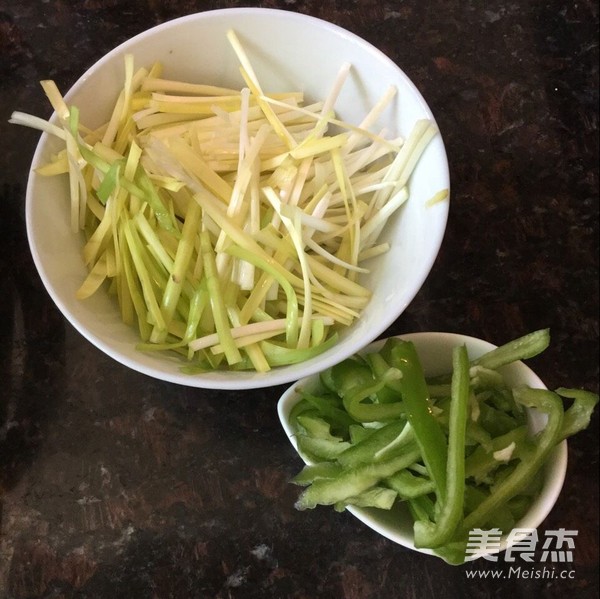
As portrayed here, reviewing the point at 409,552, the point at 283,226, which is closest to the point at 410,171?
the point at 283,226

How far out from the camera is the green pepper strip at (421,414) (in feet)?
2.38

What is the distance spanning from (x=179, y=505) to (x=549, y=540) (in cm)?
52

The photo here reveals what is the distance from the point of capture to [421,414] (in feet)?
2.42

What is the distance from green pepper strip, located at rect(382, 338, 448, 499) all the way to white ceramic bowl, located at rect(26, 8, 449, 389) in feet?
0.20

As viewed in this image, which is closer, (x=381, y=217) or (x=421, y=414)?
(x=421, y=414)

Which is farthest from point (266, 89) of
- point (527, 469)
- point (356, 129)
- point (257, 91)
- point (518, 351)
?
point (527, 469)

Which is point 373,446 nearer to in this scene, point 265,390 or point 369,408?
point 369,408

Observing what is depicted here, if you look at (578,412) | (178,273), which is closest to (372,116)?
(178,273)

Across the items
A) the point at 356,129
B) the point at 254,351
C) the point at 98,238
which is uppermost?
the point at 356,129

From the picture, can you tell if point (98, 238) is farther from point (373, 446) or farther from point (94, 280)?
point (373, 446)

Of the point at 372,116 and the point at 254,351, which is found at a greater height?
the point at 372,116

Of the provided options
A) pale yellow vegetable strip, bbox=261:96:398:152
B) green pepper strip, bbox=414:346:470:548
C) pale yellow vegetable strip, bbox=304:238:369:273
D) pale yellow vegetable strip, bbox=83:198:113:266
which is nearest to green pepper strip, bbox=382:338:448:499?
green pepper strip, bbox=414:346:470:548

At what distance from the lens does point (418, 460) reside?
77 cm

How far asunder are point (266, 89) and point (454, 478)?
569 mm
